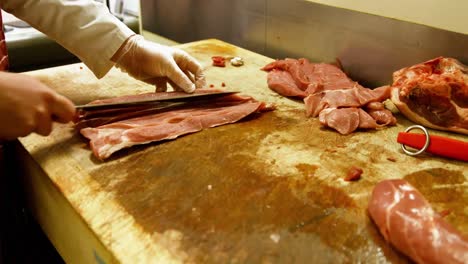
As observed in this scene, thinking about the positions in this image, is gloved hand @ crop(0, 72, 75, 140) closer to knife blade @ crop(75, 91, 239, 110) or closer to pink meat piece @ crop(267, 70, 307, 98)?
knife blade @ crop(75, 91, 239, 110)

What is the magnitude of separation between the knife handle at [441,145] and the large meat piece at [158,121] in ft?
2.06

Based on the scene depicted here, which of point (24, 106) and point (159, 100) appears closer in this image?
point (24, 106)

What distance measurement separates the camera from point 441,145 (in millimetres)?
1679

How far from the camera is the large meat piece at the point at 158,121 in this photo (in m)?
1.69

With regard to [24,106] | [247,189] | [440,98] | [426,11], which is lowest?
[247,189]

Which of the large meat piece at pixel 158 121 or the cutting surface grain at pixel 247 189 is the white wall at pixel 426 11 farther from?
the large meat piece at pixel 158 121

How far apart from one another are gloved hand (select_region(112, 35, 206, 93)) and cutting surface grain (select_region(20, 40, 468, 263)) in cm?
36

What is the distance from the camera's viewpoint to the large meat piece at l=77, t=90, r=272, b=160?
1.69 metres

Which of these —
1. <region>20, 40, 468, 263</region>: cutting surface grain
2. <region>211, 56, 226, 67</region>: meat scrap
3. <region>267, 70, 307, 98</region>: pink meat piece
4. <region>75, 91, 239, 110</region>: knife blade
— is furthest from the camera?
<region>211, 56, 226, 67</region>: meat scrap

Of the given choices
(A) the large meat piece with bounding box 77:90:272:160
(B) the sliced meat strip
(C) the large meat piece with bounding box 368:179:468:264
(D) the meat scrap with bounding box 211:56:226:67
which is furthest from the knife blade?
(C) the large meat piece with bounding box 368:179:468:264

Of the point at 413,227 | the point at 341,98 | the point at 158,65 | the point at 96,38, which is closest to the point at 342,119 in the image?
the point at 341,98

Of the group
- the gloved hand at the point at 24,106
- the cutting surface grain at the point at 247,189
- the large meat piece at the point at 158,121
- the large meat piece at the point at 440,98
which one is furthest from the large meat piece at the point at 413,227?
the gloved hand at the point at 24,106

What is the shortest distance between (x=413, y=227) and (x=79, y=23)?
162 centimetres

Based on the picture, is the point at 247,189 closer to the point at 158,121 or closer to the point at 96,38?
the point at 158,121
